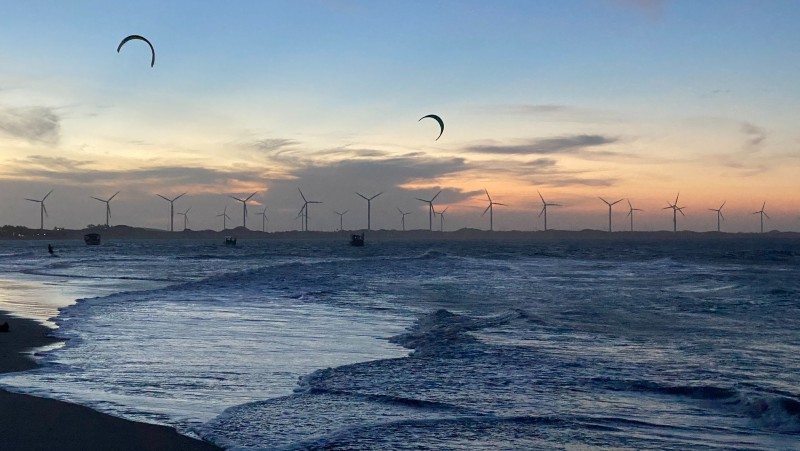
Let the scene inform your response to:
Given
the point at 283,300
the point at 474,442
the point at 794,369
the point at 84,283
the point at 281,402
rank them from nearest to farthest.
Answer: the point at 474,442 → the point at 281,402 → the point at 794,369 → the point at 283,300 → the point at 84,283

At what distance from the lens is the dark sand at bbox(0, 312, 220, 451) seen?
7270 mm

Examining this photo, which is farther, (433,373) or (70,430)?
(433,373)

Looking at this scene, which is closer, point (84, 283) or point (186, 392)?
point (186, 392)

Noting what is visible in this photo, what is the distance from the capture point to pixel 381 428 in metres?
8.27

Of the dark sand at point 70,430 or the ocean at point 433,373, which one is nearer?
the dark sand at point 70,430

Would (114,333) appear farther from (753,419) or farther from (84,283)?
(84,283)

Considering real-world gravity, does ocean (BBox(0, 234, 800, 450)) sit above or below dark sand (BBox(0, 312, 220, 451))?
below

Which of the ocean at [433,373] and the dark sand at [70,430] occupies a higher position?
the dark sand at [70,430]

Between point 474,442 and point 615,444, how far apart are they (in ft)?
4.77

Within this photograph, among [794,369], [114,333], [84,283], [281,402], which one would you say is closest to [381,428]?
[281,402]

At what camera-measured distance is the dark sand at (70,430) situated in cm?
727

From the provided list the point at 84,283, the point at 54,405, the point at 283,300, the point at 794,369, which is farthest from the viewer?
the point at 84,283

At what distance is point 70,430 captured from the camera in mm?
7777

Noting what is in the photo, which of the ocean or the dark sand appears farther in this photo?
the ocean
